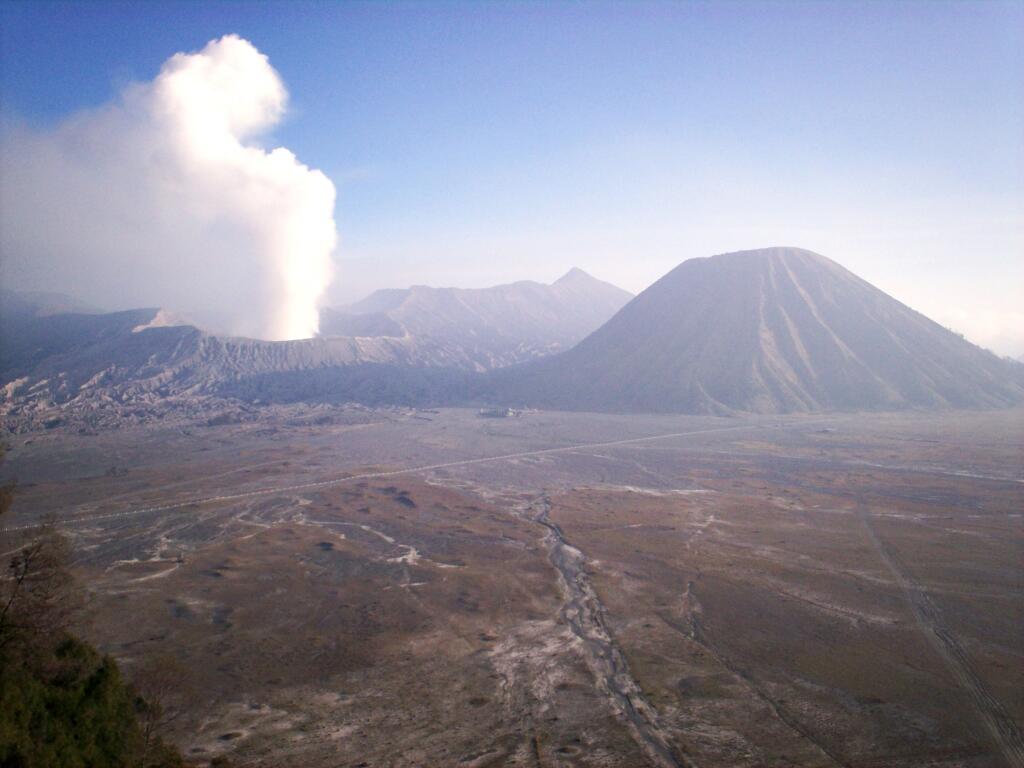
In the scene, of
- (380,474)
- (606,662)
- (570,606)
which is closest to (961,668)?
(606,662)

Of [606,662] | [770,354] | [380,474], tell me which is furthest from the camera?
[770,354]

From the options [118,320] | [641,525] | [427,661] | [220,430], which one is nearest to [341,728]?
[427,661]

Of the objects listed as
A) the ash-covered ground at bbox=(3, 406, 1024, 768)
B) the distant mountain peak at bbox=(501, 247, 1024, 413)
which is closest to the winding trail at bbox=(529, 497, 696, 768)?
the ash-covered ground at bbox=(3, 406, 1024, 768)

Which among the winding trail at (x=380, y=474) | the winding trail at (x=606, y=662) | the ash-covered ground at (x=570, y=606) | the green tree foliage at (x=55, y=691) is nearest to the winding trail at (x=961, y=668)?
the ash-covered ground at (x=570, y=606)

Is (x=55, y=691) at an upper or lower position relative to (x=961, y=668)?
upper

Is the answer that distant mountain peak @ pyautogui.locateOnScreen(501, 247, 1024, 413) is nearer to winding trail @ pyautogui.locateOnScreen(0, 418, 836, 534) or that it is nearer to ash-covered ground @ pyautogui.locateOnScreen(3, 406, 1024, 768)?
winding trail @ pyautogui.locateOnScreen(0, 418, 836, 534)

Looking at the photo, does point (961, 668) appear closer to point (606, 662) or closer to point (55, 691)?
point (606, 662)

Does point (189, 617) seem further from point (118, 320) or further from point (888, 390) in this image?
point (118, 320)

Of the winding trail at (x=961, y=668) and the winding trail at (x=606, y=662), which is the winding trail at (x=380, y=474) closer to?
the winding trail at (x=606, y=662)
